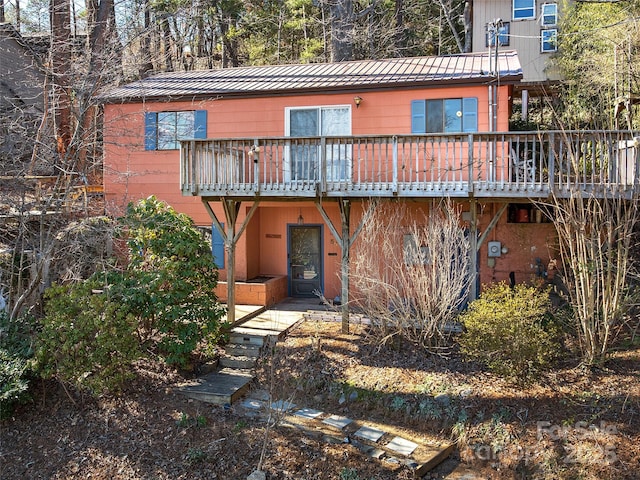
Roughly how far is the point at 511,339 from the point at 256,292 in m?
6.02

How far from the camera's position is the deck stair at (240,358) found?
7988 mm

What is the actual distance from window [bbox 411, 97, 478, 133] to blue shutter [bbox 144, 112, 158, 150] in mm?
6524

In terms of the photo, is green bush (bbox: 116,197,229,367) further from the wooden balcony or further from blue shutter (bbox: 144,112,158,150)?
blue shutter (bbox: 144,112,158,150)

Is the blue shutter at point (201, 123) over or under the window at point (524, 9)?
under

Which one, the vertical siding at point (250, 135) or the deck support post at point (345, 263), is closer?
the deck support post at point (345, 263)

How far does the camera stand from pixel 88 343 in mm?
7500

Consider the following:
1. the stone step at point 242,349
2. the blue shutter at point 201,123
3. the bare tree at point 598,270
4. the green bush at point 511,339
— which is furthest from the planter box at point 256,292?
the bare tree at point 598,270

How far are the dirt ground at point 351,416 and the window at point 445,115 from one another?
5.17 meters

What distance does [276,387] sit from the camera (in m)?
8.38

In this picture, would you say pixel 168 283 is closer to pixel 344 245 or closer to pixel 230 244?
pixel 230 244

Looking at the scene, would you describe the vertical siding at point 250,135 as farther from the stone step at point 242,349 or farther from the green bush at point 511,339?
the green bush at point 511,339

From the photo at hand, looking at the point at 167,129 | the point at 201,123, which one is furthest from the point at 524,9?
the point at 167,129

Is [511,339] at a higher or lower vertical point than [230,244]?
lower

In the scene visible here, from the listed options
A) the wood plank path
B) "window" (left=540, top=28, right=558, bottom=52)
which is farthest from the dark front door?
"window" (left=540, top=28, right=558, bottom=52)
